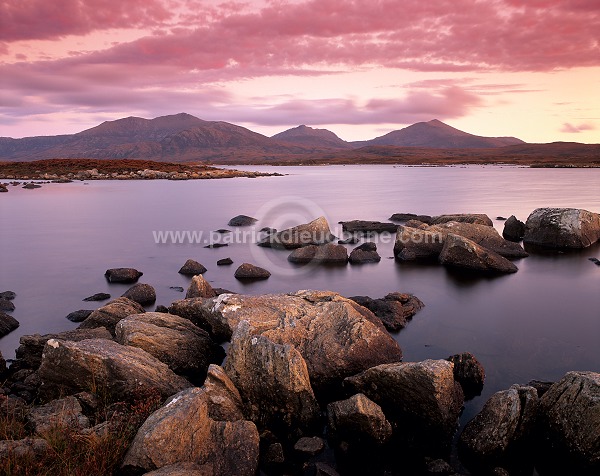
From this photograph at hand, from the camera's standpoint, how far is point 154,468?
7.57 m

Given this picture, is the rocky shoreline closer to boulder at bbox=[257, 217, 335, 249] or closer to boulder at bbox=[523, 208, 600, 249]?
boulder at bbox=[257, 217, 335, 249]

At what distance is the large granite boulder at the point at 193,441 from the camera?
25.0 ft

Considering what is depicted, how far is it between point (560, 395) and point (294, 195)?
68218 mm

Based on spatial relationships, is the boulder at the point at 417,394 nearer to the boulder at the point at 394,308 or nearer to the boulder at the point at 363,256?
the boulder at the point at 394,308

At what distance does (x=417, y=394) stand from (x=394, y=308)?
7126mm

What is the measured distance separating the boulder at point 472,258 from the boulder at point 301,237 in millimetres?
8784

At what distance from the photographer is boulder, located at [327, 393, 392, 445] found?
30.6ft

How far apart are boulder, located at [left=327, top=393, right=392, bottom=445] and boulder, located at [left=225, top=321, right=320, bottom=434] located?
0.71m

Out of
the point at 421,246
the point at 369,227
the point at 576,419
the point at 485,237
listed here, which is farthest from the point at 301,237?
the point at 576,419

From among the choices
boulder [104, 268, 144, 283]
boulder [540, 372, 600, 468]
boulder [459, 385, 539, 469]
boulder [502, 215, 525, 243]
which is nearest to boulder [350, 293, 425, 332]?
boulder [459, 385, 539, 469]

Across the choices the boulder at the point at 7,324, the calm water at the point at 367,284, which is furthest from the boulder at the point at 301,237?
the boulder at the point at 7,324

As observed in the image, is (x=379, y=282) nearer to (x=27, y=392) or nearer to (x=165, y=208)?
(x=27, y=392)

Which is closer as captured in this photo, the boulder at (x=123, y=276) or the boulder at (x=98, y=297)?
the boulder at (x=98, y=297)

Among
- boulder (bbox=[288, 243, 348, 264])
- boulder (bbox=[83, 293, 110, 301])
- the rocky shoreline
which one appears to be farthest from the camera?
boulder (bbox=[288, 243, 348, 264])
